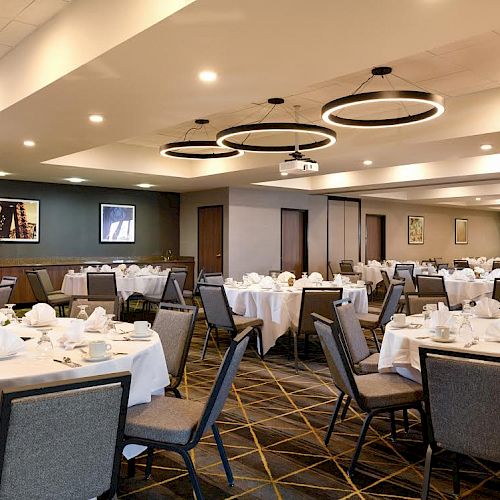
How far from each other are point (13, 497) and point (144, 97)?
4043mm

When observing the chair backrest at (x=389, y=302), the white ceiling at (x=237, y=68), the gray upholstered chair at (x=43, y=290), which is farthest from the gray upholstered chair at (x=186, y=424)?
the gray upholstered chair at (x=43, y=290)

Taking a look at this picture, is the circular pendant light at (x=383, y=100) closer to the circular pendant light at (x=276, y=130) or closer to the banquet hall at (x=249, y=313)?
the banquet hall at (x=249, y=313)

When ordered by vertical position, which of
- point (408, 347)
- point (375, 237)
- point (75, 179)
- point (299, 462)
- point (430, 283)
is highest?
point (75, 179)

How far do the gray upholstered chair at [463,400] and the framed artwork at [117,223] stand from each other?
11630 millimetres

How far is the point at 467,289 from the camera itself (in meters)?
9.20

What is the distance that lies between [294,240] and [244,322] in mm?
8718

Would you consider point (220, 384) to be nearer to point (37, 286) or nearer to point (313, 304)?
point (313, 304)

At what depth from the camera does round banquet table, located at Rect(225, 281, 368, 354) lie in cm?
652

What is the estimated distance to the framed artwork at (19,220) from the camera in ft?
38.9

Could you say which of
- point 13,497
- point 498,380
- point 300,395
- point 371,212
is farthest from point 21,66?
point 371,212

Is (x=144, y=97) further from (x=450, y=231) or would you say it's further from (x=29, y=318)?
(x=450, y=231)

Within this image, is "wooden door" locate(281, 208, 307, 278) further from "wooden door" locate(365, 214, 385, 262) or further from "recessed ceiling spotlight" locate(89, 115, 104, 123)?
"recessed ceiling spotlight" locate(89, 115, 104, 123)

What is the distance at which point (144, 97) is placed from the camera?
5184mm

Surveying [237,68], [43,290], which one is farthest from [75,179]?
[237,68]
